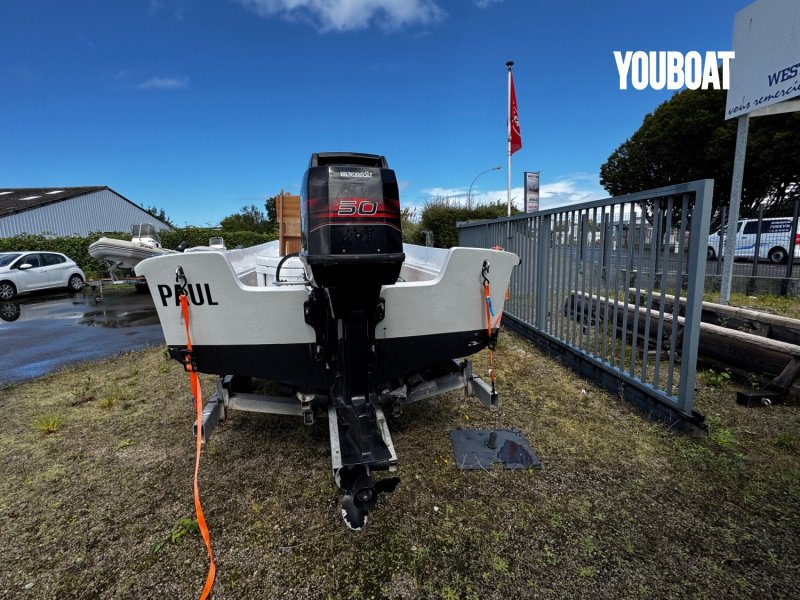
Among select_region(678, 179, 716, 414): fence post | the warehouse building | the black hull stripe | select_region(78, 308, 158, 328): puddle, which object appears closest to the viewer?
the black hull stripe

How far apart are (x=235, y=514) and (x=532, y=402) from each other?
99.1 inches

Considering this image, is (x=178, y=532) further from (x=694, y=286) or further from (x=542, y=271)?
(x=542, y=271)

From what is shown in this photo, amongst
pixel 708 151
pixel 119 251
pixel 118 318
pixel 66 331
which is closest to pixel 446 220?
pixel 119 251

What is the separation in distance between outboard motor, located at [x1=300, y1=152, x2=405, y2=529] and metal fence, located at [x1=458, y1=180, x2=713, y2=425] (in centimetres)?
209

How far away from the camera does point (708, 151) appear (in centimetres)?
2172

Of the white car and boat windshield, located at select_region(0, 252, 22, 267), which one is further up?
boat windshield, located at select_region(0, 252, 22, 267)

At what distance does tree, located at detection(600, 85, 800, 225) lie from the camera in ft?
61.6

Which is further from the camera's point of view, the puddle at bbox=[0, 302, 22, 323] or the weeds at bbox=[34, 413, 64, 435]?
the puddle at bbox=[0, 302, 22, 323]

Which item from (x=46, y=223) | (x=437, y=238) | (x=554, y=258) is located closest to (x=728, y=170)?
(x=437, y=238)

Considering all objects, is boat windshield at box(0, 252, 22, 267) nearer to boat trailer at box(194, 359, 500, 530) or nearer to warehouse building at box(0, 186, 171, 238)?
warehouse building at box(0, 186, 171, 238)

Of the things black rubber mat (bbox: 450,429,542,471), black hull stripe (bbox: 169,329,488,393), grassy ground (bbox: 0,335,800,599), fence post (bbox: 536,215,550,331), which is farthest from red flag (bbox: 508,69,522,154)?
black hull stripe (bbox: 169,329,488,393)

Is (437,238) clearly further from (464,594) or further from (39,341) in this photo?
(464,594)

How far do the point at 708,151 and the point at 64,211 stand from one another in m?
37.2

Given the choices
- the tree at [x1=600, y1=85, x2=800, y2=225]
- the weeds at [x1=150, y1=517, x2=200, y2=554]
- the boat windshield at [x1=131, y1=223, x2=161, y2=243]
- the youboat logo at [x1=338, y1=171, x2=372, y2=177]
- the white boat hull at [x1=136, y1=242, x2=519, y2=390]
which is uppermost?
the tree at [x1=600, y1=85, x2=800, y2=225]
